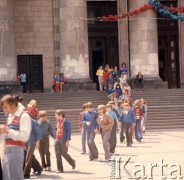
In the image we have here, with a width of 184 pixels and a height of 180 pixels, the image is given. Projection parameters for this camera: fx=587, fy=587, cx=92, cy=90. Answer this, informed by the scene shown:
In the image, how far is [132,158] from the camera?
1608 cm

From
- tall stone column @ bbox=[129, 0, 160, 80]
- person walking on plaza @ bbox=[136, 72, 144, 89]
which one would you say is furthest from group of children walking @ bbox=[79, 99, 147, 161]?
tall stone column @ bbox=[129, 0, 160, 80]

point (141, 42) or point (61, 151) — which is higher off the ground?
point (141, 42)

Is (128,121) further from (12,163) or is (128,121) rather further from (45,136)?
(12,163)

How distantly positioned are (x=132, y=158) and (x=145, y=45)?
2006 cm

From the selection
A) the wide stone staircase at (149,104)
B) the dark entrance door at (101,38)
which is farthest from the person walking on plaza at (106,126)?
the dark entrance door at (101,38)

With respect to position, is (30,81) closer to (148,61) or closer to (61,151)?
(148,61)

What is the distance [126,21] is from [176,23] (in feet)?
11.7

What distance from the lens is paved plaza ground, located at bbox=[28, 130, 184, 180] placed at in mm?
13211

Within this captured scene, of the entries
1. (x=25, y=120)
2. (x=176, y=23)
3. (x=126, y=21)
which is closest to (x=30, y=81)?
(x=126, y=21)

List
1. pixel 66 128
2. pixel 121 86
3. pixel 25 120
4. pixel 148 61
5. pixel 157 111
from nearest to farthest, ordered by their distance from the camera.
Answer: pixel 25 120 → pixel 66 128 → pixel 157 111 → pixel 121 86 → pixel 148 61

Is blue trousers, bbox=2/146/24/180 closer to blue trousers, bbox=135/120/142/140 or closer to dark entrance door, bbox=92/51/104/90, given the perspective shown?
blue trousers, bbox=135/120/142/140

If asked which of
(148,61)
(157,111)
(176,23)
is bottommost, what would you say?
(157,111)

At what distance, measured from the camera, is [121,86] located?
32.4 meters

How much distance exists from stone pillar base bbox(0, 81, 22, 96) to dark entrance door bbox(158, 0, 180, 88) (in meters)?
11.5
